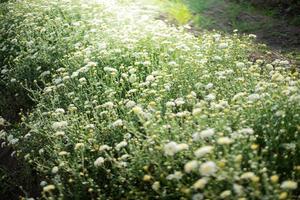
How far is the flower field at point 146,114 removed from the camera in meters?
3.38

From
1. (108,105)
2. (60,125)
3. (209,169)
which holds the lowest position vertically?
(60,125)

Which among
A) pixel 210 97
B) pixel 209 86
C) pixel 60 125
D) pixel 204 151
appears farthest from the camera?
pixel 209 86

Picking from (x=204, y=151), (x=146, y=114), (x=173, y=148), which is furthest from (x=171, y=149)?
(x=146, y=114)

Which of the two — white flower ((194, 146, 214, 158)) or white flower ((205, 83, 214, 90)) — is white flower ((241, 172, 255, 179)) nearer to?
white flower ((194, 146, 214, 158))

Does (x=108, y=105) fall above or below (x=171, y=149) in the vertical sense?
below

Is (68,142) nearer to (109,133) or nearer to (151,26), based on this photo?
(109,133)

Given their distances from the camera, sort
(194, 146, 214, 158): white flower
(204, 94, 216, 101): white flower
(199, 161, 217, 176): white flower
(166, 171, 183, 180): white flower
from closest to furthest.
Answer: (199, 161, 217, 176): white flower
(194, 146, 214, 158): white flower
(166, 171, 183, 180): white flower
(204, 94, 216, 101): white flower

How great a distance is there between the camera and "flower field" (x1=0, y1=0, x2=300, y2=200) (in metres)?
3.38

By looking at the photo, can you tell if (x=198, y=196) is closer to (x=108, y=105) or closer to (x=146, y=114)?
(x=146, y=114)

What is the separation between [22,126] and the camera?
574 cm

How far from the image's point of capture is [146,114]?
13.5ft

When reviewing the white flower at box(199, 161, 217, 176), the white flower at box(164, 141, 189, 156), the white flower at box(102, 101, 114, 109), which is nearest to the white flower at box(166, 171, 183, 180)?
the white flower at box(164, 141, 189, 156)

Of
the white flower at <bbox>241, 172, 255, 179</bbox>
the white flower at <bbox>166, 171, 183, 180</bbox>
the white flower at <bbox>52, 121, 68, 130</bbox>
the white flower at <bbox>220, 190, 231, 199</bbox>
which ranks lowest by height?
the white flower at <bbox>52, 121, 68, 130</bbox>

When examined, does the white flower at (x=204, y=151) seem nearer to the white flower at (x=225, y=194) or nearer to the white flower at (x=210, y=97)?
the white flower at (x=225, y=194)
